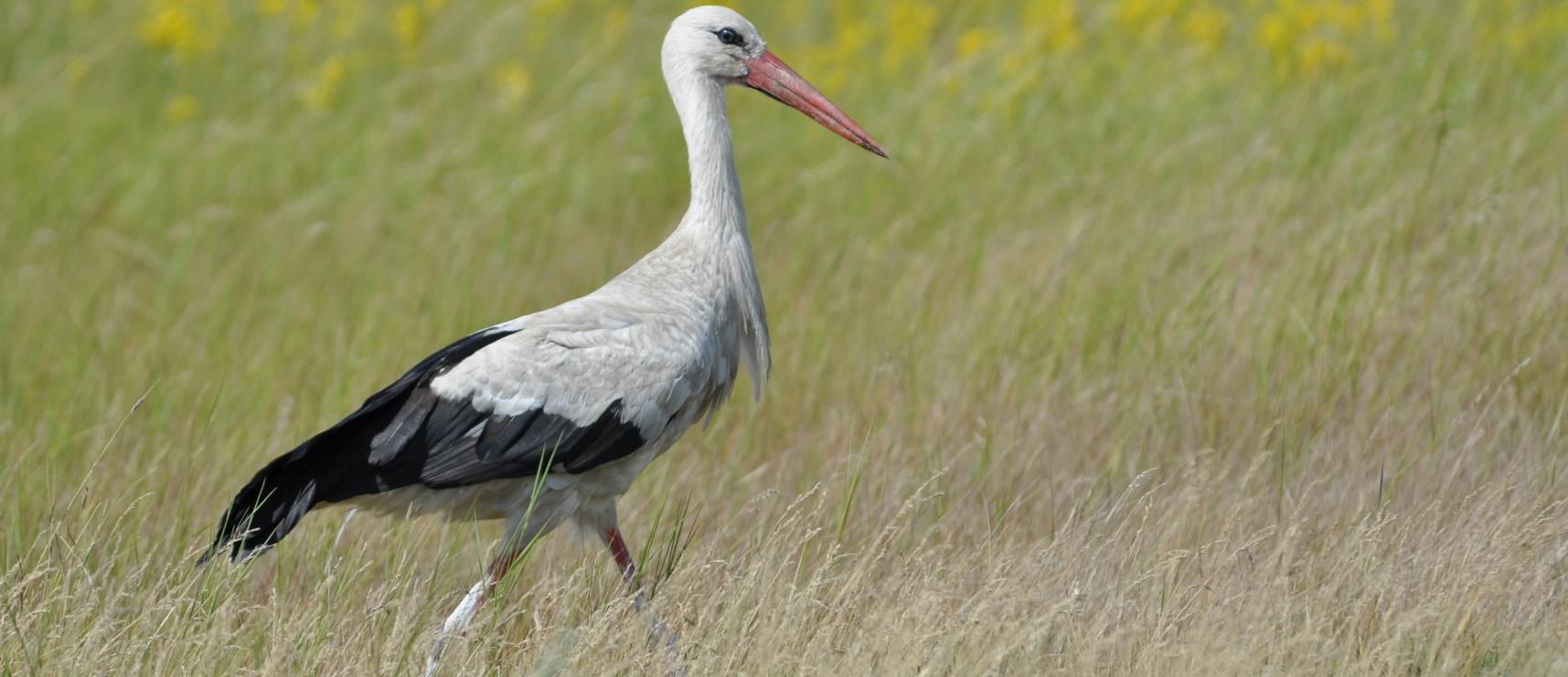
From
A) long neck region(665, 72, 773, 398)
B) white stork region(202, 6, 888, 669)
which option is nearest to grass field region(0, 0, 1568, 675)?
white stork region(202, 6, 888, 669)

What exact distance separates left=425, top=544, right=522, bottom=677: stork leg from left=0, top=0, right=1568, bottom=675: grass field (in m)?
0.07

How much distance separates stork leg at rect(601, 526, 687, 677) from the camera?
3445 mm

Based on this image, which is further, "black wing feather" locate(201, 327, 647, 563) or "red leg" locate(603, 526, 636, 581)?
"red leg" locate(603, 526, 636, 581)

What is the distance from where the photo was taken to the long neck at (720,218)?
4359 millimetres

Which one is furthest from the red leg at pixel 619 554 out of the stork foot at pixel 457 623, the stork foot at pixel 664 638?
the stork foot at pixel 457 623

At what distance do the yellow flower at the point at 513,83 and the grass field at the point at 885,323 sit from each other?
5 cm

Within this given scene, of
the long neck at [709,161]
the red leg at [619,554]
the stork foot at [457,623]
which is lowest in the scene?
the red leg at [619,554]

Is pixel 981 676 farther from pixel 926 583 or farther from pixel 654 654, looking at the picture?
pixel 654 654

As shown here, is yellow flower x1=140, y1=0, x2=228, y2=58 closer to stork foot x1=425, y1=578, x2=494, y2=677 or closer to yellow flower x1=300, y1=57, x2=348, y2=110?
yellow flower x1=300, y1=57, x2=348, y2=110

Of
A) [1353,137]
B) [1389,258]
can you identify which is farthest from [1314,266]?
[1353,137]

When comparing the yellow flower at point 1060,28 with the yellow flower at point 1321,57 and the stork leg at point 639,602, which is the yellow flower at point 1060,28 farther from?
the stork leg at point 639,602

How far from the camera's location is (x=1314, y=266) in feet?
17.1

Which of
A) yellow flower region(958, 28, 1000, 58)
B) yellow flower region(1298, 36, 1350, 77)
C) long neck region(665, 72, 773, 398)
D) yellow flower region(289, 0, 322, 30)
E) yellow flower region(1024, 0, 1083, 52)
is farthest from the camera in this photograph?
yellow flower region(289, 0, 322, 30)

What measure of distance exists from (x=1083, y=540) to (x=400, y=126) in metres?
4.36
